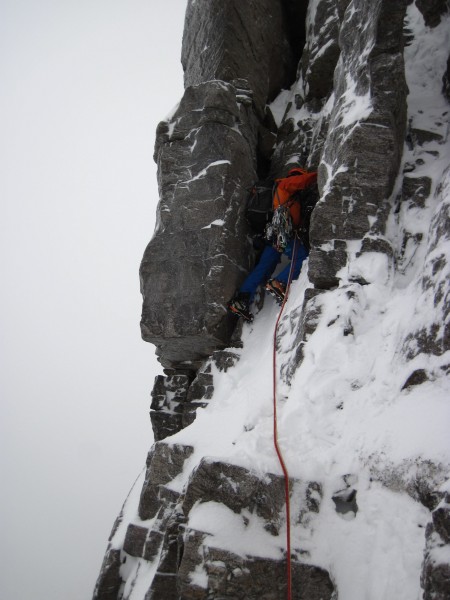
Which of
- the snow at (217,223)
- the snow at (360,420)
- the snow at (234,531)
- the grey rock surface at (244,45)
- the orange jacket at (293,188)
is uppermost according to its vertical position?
the grey rock surface at (244,45)

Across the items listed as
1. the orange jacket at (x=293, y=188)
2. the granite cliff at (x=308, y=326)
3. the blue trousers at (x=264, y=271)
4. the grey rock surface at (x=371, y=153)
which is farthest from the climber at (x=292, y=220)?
the grey rock surface at (x=371, y=153)

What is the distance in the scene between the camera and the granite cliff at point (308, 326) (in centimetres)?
274

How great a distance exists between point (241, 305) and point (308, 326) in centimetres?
235

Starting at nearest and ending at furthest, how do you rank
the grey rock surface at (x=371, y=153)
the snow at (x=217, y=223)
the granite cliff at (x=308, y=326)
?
the granite cliff at (x=308, y=326) < the grey rock surface at (x=371, y=153) < the snow at (x=217, y=223)

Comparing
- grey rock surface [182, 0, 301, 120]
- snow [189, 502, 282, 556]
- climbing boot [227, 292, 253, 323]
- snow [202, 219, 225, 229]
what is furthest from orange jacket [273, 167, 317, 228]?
snow [189, 502, 282, 556]

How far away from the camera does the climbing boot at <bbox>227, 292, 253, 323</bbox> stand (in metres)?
6.77

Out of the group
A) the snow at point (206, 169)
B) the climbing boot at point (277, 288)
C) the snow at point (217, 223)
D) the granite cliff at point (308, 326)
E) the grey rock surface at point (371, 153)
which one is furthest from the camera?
the snow at point (206, 169)

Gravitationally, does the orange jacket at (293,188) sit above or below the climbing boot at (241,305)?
above

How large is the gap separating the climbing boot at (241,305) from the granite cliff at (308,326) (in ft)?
0.52

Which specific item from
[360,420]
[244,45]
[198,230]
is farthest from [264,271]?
[244,45]

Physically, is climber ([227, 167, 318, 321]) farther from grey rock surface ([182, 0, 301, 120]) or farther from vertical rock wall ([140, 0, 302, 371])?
grey rock surface ([182, 0, 301, 120])

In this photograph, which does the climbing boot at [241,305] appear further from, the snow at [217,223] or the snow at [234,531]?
the snow at [234,531]

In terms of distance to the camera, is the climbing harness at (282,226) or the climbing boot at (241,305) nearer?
the climbing harness at (282,226)

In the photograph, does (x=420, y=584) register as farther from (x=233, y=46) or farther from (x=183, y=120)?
(x=233, y=46)
